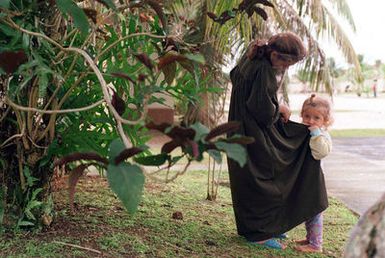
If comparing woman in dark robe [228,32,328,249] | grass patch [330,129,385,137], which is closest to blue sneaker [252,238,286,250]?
woman in dark robe [228,32,328,249]

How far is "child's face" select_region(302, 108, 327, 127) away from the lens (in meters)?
3.93

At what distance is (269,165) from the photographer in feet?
12.7

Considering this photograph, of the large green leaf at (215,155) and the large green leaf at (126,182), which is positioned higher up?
the large green leaf at (215,155)

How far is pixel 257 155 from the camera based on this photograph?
12.6ft

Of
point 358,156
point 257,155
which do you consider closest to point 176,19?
point 257,155

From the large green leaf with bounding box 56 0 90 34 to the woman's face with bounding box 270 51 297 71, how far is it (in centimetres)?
180

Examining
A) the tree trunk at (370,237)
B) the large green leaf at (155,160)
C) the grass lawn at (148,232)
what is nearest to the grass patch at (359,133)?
the grass lawn at (148,232)

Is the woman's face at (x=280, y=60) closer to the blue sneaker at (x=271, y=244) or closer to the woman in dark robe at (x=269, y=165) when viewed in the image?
the woman in dark robe at (x=269, y=165)

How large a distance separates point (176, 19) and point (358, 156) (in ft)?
23.7

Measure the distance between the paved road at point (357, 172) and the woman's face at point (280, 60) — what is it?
119 centimetres

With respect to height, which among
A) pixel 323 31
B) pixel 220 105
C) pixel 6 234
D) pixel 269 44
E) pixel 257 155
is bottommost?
pixel 6 234

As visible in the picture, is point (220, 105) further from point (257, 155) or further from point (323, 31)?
point (323, 31)

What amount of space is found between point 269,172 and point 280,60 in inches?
30.0

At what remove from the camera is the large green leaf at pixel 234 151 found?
4.79 ft
